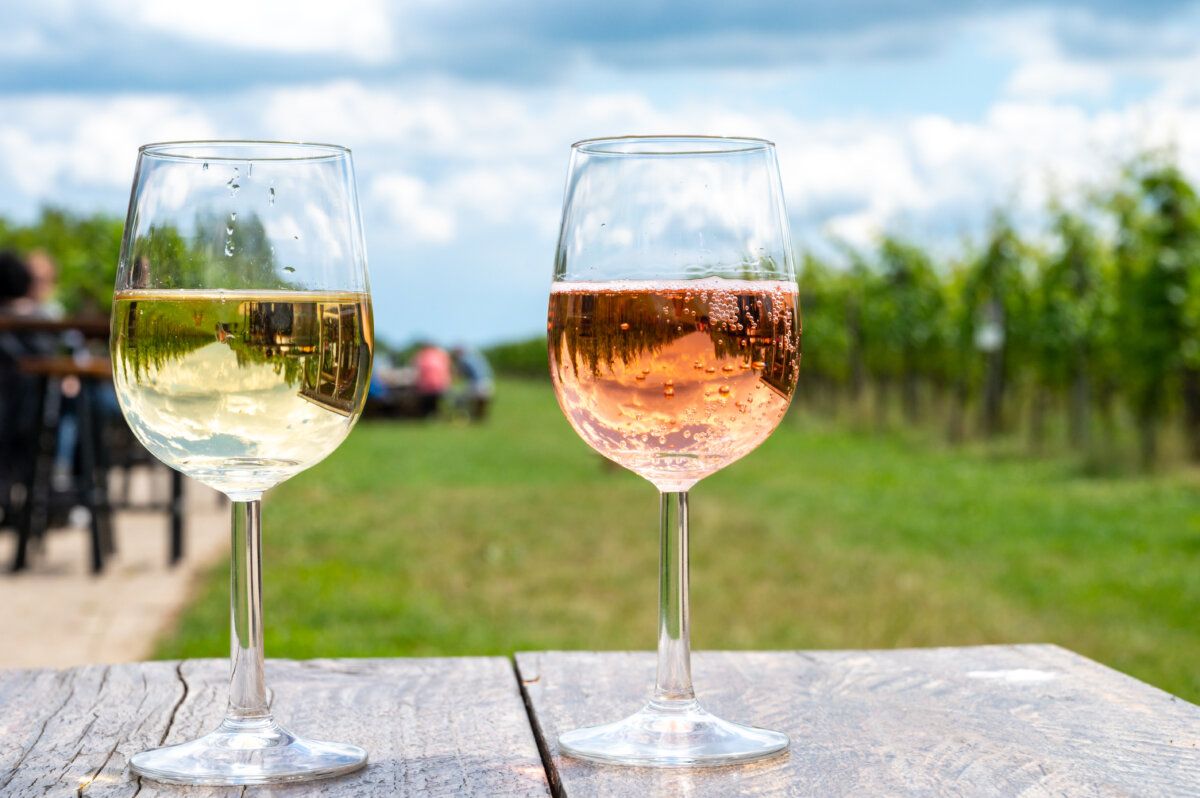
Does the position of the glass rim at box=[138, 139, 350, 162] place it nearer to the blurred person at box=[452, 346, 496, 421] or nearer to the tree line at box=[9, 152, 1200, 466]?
the tree line at box=[9, 152, 1200, 466]

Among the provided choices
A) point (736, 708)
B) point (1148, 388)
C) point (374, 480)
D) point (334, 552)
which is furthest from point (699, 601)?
point (1148, 388)

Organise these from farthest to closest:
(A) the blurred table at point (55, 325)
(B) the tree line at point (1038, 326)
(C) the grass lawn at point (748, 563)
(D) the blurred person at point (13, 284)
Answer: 1. (B) the tree line at point (1038, 326)
2. (D) the blurred person at point (13, 284)
3. (A) the blurred table at point (55, 325)
4. (C) the grass lawn at point (748, 563)

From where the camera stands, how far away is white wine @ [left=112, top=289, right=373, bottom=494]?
3.42 feet

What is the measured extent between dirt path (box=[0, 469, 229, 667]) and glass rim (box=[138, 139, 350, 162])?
3635 millimetres

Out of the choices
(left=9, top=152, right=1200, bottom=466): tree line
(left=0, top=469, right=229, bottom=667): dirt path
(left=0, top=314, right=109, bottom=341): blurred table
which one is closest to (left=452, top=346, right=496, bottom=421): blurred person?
(left=9, top=152, right=1200, bottom=466): tree line

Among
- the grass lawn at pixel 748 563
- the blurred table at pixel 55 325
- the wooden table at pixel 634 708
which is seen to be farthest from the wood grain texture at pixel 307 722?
the blurred table at pixel 55 325

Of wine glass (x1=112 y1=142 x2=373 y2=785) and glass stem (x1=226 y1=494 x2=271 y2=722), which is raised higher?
wine glass (x1=112 y1=142 x2=373 y2=785)

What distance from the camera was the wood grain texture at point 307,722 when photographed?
963mm

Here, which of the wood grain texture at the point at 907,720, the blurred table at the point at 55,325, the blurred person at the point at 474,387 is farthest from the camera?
the blurred person at the point at 474,387

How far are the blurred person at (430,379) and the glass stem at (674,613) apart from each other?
2343cm

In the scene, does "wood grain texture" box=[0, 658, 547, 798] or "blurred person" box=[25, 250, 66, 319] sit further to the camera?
"blurred person" box=[25, 250, 66, 319]

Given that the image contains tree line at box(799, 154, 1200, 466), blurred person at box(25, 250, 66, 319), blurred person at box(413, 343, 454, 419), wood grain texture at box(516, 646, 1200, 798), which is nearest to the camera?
wood grain texture at box(516, 646, 1200, 798)

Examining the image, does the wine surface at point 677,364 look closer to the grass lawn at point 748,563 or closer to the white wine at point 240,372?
the white wine at point 240,372

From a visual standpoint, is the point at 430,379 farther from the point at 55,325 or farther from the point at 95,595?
the point at 95,595
